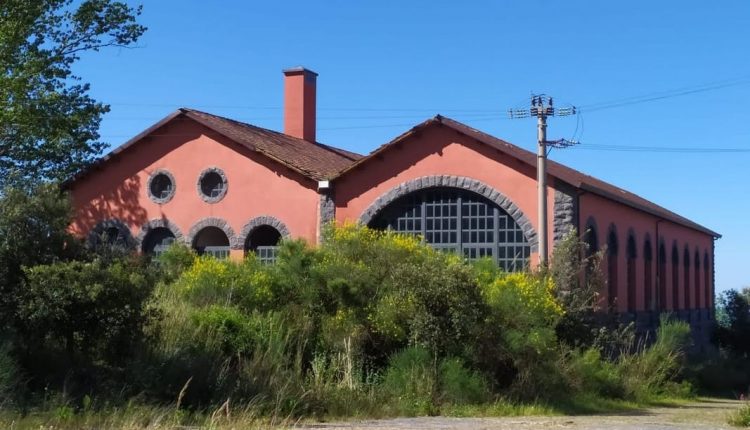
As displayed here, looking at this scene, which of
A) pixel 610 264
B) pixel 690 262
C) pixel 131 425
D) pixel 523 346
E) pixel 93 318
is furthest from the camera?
pixel 690 262

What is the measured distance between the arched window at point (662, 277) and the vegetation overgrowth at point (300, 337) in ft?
42.8

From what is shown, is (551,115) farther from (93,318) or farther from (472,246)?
(93,318)

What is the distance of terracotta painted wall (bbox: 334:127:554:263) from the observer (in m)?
26.4

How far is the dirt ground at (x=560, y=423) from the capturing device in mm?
14625

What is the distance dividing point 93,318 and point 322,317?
5.28 meters

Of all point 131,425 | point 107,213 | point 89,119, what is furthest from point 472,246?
point 131,425

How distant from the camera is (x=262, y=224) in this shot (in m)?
29.2

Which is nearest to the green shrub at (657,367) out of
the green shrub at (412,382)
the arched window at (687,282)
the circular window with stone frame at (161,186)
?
the green shrub at (412,382)

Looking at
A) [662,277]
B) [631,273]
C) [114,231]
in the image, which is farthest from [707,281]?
[114,231]

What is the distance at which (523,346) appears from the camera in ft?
60.4

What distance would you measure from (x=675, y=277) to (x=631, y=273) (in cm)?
783

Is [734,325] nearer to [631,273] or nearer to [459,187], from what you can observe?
[631,273]

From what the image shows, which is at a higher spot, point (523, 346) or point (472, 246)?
point (472, 246)

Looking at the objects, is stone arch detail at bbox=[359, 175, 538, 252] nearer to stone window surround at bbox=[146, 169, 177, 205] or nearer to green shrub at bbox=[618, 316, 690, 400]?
green shrub at bbox=[618, 316, 690, 400]
